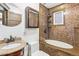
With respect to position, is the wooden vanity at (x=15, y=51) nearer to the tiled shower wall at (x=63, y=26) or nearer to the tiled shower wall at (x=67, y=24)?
the tiled shower wall at (x=63, y=26)

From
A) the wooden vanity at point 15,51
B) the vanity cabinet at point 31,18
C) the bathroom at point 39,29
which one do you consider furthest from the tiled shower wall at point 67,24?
the wooden vanity at point 15,51

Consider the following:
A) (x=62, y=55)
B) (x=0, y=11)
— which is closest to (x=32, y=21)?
(x=0, y=11)

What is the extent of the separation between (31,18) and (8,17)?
0.32m

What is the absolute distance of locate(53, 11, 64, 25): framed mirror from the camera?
2.06m

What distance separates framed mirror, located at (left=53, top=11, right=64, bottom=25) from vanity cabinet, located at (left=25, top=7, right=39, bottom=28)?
0.26m

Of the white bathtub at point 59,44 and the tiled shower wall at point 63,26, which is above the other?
the tiled shower wall at point 63,26

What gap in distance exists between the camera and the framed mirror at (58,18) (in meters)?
2.06

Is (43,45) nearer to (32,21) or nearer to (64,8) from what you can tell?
(32,21)

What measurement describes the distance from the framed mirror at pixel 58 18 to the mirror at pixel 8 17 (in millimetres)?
498

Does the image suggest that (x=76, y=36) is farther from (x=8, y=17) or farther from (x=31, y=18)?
(x=8, y=17)

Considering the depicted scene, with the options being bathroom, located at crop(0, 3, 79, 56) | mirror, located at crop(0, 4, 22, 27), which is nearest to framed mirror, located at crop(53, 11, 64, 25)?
bathroom, located at crop(0, 3, 79, 56)

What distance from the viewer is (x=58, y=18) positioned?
2.08 meters

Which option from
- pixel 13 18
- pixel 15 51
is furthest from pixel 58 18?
pixel 15 51

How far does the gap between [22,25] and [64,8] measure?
639mm
